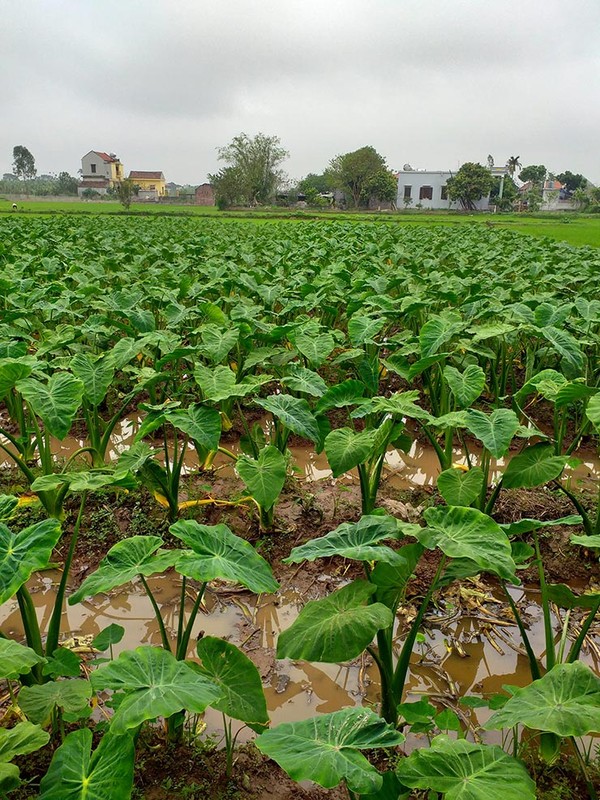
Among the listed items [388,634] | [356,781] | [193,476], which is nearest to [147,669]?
[356,781]

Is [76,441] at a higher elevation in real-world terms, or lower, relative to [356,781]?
lower

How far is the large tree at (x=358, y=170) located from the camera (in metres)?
54.2

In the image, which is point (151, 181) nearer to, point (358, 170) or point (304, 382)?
point (358, 170)

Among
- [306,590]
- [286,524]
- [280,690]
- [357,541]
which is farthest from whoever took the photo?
[286,524]

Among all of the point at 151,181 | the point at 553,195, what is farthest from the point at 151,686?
the point at 151,181

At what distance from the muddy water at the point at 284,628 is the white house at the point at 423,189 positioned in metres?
61.6

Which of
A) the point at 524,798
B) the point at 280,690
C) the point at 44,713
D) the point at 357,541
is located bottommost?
the point at 280,690

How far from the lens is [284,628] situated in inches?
92.7

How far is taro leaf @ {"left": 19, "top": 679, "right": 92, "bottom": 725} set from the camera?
1.51 m

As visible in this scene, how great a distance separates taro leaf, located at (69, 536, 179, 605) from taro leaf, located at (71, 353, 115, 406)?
1.37 meters

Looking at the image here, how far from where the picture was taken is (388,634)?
181 centimetres

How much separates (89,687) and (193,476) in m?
1.98

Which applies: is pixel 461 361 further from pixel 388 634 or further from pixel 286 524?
pixel 388 634

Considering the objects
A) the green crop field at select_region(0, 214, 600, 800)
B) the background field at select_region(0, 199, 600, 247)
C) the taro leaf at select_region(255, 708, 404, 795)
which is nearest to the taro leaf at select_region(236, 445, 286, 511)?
the green crop field at select_region(0, 214, 600, 800)
